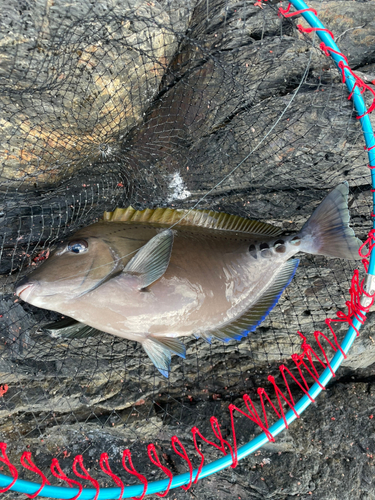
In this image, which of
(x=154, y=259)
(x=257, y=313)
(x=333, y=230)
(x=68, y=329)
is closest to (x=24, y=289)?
(x=68, y=329)

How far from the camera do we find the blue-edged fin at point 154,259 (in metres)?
1.94

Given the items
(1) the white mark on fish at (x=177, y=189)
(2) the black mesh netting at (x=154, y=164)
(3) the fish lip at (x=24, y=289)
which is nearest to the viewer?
(3) the fish lip at (x=24, y=289)

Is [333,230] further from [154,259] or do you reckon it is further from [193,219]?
[154,259]

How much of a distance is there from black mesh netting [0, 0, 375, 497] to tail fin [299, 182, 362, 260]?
478mm

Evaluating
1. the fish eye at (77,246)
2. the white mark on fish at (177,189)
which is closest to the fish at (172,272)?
the fish eye at (77,246)

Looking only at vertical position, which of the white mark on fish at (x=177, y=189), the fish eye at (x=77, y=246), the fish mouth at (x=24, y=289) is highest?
the white mark on fish at (x=177, y=189)

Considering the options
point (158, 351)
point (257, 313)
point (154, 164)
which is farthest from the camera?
point (154, 164)

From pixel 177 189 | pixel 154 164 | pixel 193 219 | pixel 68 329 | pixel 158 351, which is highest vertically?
pixel 154 164

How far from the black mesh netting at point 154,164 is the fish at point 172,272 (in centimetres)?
46

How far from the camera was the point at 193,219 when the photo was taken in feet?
7.77

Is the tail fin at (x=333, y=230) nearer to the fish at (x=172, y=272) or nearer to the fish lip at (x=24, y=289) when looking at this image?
the fish at (x=172, y=272)

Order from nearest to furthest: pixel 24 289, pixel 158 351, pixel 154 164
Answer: pixel 24 289 < pixel 158 351 < pixel 154 164

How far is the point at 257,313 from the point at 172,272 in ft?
2.32

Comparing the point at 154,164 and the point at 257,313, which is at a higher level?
the point at 154,164
